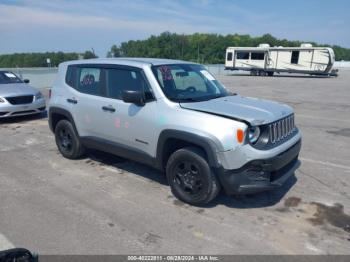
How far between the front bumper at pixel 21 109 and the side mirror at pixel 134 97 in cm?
616

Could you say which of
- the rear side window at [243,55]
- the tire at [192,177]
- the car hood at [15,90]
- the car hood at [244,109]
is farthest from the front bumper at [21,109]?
the rear side window at [243,55]

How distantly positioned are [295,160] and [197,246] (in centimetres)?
210

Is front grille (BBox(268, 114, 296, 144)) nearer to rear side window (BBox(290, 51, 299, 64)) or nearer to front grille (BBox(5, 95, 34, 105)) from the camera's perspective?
front grille (BBox(5, 95, 34, 105))

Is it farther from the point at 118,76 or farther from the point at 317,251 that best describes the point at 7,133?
the point at 317,251

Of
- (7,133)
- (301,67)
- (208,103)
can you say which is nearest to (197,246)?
(208,103)

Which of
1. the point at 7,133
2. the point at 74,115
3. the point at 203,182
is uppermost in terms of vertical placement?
the point at 74,115

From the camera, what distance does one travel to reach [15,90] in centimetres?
964

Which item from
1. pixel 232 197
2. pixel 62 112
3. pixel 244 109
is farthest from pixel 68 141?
pixel 244 109

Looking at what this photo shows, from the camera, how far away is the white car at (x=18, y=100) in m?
9.25

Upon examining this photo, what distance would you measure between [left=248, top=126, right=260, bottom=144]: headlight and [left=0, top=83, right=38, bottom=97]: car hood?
7.86 m

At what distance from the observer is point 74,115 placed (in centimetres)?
567

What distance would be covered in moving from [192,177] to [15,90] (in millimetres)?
7510

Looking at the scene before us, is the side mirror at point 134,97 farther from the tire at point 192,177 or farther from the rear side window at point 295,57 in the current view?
the rear side window at point 295,57

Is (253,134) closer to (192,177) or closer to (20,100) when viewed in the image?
(192,177)
